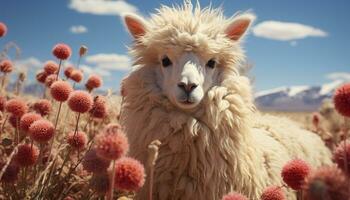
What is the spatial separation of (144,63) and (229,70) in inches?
38.9

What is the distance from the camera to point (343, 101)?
2.20 metres

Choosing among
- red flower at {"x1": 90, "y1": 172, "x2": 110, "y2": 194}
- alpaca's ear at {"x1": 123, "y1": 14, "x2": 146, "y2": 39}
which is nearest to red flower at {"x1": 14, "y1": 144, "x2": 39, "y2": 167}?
red flower at {"x1": 90, "y1": 172, "x2": 110, "y2": 194}

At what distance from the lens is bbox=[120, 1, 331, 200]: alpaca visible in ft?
13.1

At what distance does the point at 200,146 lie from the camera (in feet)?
13.4

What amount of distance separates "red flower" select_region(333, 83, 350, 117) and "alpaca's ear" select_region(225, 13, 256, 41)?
8.70 feet

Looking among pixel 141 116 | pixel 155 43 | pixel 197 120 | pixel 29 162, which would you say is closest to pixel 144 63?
pixel 155 43

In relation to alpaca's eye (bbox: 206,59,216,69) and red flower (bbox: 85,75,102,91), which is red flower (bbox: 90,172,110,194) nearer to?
alpaca's eye (bbox: 206,59,216,69)

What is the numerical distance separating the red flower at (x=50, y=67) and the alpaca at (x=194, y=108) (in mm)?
899

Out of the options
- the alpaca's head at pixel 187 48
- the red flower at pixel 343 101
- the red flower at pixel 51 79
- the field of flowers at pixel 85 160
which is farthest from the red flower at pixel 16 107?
the red flower at pixel 343 101

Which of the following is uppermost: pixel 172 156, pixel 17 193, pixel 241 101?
pixel 241 101

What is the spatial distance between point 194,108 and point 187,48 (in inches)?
25.3

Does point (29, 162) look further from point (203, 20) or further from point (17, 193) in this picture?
point (203, 20)

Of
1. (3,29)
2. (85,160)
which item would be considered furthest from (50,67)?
(85,160)

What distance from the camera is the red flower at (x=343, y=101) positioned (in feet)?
7.18
